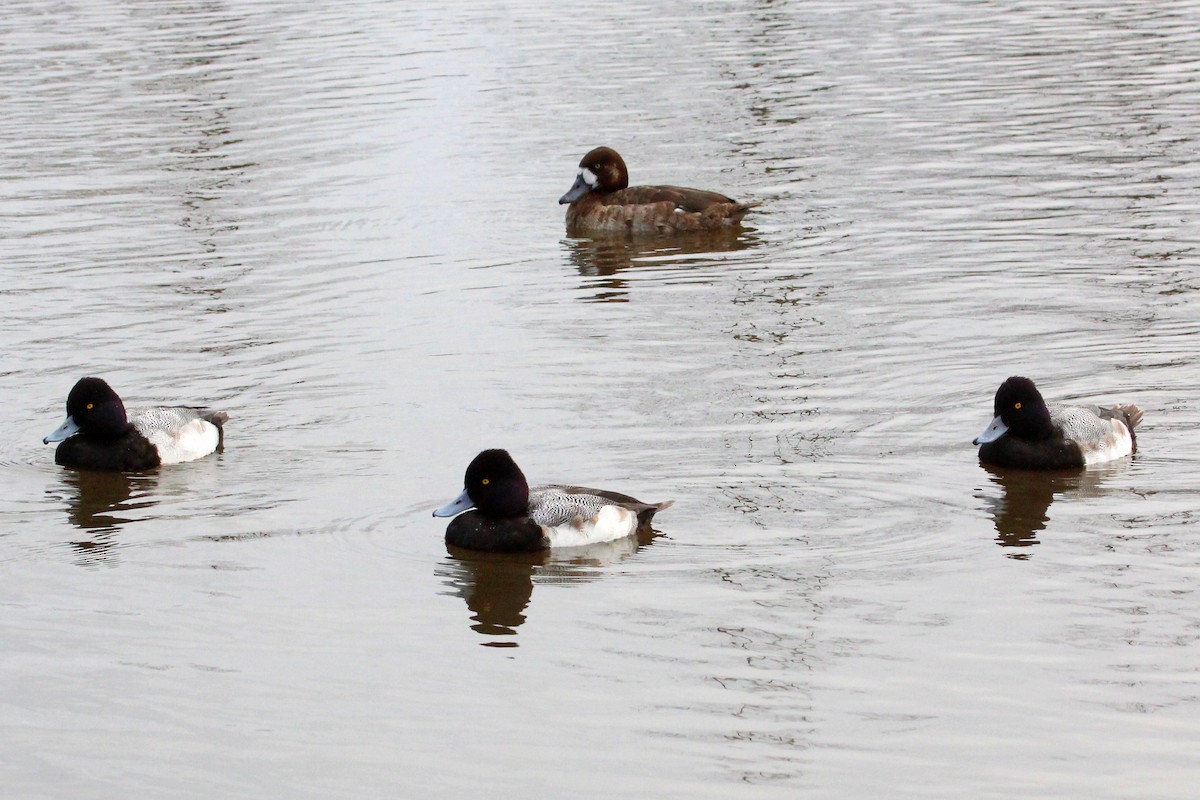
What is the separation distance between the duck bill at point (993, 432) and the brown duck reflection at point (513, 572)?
2612mm

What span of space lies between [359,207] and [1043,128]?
932 cm

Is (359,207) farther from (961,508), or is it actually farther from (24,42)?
(24,42)

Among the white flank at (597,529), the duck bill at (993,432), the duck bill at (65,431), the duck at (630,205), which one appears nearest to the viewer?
the white flank at (597,529)

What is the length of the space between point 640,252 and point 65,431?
8.72 meters

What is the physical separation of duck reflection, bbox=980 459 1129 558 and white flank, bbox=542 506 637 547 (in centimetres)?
227

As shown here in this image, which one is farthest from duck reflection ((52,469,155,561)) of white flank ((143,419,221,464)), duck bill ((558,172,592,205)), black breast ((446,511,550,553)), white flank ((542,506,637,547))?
duck bill ((558,172,592,205))

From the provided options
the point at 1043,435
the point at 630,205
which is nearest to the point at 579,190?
the point at 630,205

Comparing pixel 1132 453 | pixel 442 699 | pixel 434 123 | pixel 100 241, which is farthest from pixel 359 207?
pixel 442 699

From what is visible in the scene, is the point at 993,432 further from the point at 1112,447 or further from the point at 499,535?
the point at 499,535

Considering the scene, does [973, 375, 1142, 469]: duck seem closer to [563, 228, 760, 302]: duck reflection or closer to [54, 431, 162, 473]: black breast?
[54, 431, 162, 473]: black breast

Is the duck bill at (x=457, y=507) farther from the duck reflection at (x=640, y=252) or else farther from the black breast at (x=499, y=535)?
the duck reflection at (x=640, y=252)

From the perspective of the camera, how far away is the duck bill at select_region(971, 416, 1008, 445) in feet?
42.2

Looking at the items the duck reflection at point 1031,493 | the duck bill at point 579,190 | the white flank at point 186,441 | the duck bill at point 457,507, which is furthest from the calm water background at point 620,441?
the duck bill at point 579,190

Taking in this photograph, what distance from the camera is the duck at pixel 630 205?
21.0 meters
